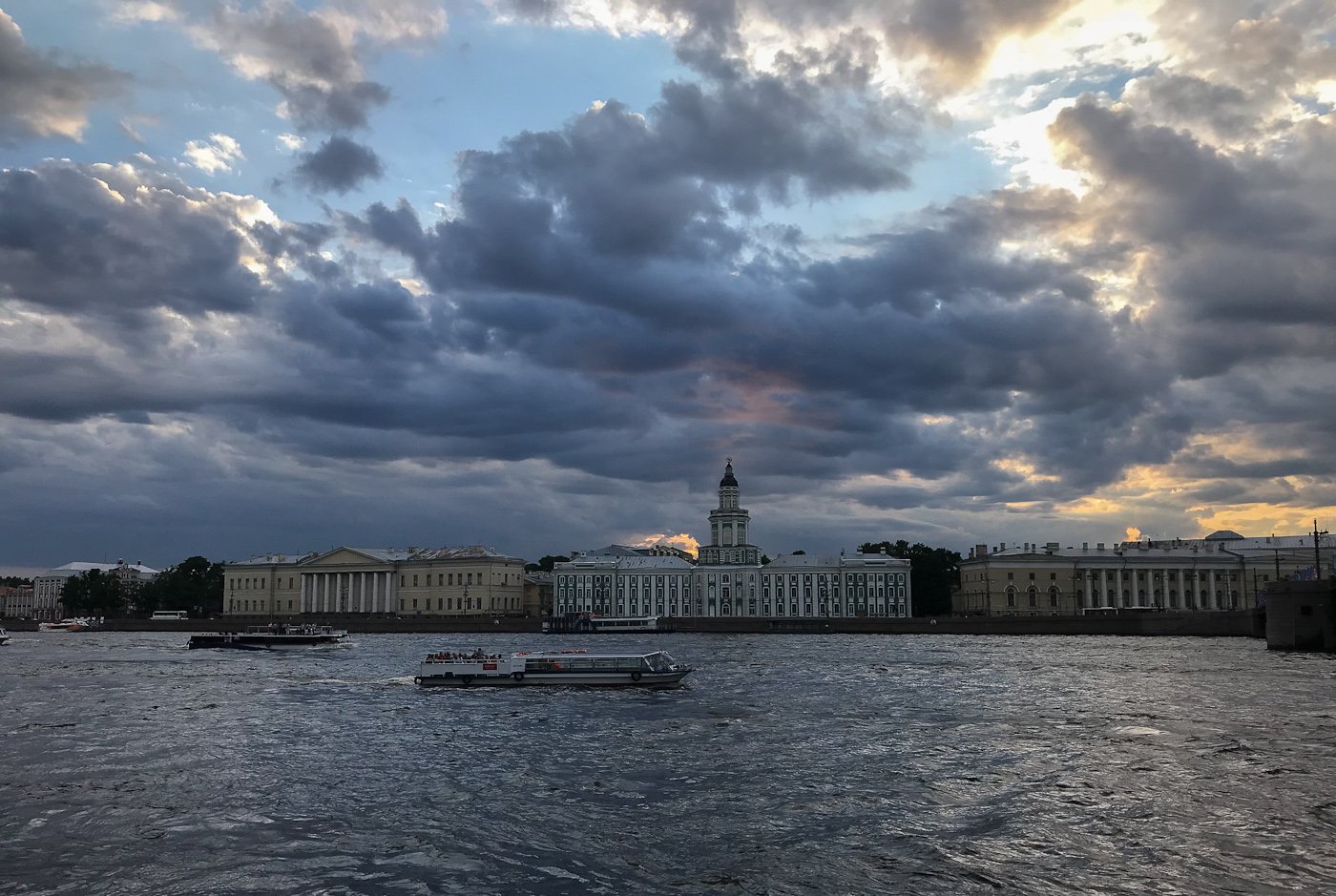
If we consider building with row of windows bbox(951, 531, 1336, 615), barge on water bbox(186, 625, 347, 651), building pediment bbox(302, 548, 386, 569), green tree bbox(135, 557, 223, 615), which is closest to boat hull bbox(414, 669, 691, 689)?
barge on water bbox(186, 625, 347, 651)

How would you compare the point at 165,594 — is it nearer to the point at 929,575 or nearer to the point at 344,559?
the point at 344,559

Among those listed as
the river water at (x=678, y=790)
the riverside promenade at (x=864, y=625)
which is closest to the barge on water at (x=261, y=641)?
the riverside promenade at (x=864, y=625)

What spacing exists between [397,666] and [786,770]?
129ft

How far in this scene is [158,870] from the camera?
14.8 metres

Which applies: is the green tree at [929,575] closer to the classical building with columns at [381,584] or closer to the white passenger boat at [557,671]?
the classical building with columns at [381,584]

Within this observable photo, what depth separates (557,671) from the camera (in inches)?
1713

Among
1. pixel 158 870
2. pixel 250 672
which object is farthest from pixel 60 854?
pixel 250 672

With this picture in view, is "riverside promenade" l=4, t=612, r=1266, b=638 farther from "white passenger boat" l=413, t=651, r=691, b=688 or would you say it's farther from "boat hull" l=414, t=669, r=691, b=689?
"boat hull" l=414, t=669, r=691, b=689

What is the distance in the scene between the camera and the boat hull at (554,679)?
4250 centimetres

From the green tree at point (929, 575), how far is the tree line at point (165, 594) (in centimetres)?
9202

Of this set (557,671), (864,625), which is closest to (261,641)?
(557,671)

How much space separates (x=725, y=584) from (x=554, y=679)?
10189 cm

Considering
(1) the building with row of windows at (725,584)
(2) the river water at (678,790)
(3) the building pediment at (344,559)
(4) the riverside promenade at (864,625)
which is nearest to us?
(2) the river water at (678,790)

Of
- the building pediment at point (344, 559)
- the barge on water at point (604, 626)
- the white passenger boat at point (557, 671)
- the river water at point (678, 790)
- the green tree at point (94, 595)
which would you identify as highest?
the building pediment at point (344, 559)
